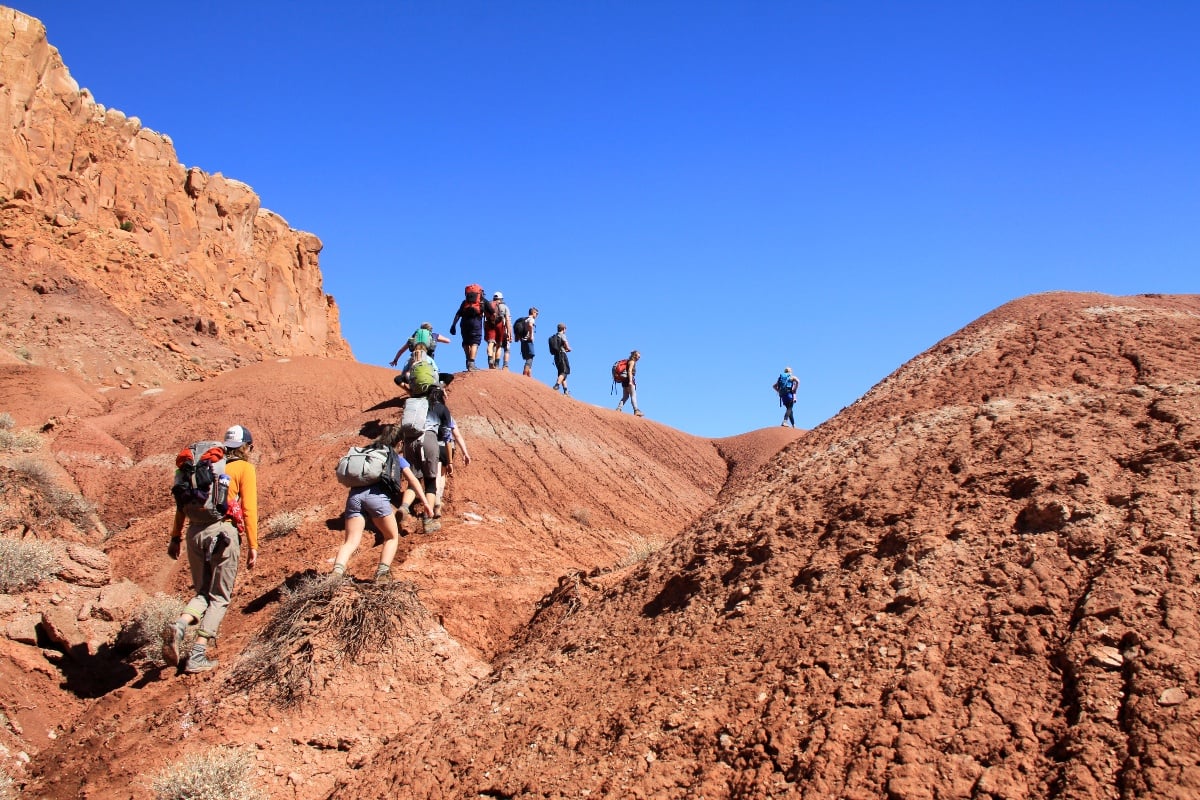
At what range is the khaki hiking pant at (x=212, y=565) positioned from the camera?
23.4 ft

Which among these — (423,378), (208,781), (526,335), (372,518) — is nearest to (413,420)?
(423,378)

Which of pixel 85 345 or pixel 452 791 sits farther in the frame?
pixel 85 345

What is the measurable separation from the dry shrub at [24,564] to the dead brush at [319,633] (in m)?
2.81

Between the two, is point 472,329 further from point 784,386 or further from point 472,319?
point 784,386

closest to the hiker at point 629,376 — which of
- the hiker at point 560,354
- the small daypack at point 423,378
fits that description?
the hiker at point 560,354

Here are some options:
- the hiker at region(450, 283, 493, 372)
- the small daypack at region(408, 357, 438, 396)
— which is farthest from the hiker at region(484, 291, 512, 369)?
the small daypack at region(408, 357, 438, 396)

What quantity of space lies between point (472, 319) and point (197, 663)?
34.4ft

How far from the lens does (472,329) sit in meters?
16.9

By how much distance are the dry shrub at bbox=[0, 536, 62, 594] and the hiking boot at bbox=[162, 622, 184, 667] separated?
2425 millimetres

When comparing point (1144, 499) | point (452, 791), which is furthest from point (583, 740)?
point (1144, 499)

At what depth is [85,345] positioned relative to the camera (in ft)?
78.7

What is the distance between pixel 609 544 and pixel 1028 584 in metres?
8.19

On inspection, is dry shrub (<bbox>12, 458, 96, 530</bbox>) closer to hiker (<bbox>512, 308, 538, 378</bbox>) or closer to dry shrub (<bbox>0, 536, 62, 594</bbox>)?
dry shrub (<bbox>0, 536, 62, 594</bbox>)

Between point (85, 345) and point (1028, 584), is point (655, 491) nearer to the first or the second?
point (1028, 584)
